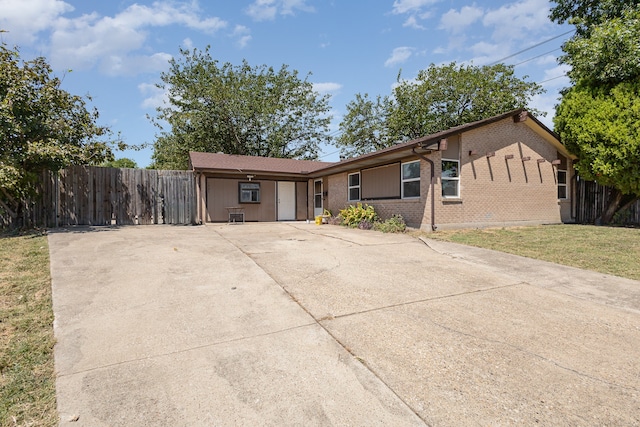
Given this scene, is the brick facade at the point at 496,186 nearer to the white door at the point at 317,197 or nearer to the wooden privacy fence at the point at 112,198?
the white door at the point at 317,197

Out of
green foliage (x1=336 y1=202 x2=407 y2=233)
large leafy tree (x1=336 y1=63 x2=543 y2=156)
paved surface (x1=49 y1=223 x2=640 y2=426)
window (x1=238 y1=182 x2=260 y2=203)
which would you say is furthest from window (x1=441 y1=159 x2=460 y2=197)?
large leafy tree (x1=336 y1=63 x2=543 y2=156)

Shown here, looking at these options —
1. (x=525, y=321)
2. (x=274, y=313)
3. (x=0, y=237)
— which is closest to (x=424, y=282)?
(x=525, y=321)

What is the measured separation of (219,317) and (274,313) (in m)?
0.57

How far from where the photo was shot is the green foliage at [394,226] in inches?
416

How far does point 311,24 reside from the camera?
13.9 m

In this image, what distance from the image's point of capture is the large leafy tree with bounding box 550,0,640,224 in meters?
10.5

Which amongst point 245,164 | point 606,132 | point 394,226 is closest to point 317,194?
point 245,164

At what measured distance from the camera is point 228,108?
24.5 meters

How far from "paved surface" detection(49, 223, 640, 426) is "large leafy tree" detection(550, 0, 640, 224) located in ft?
28.5

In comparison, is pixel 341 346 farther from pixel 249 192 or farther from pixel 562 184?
pixel 562 184

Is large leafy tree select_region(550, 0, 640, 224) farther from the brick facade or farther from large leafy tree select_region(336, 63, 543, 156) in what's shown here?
large leafy tree select_region(336, 63, 543, 156)

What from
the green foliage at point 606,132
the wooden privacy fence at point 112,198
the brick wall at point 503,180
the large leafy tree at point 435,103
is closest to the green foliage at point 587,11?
the green foliage at point 606,132

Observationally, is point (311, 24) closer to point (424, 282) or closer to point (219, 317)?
point (424, 282)

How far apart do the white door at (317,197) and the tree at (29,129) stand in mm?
10243
